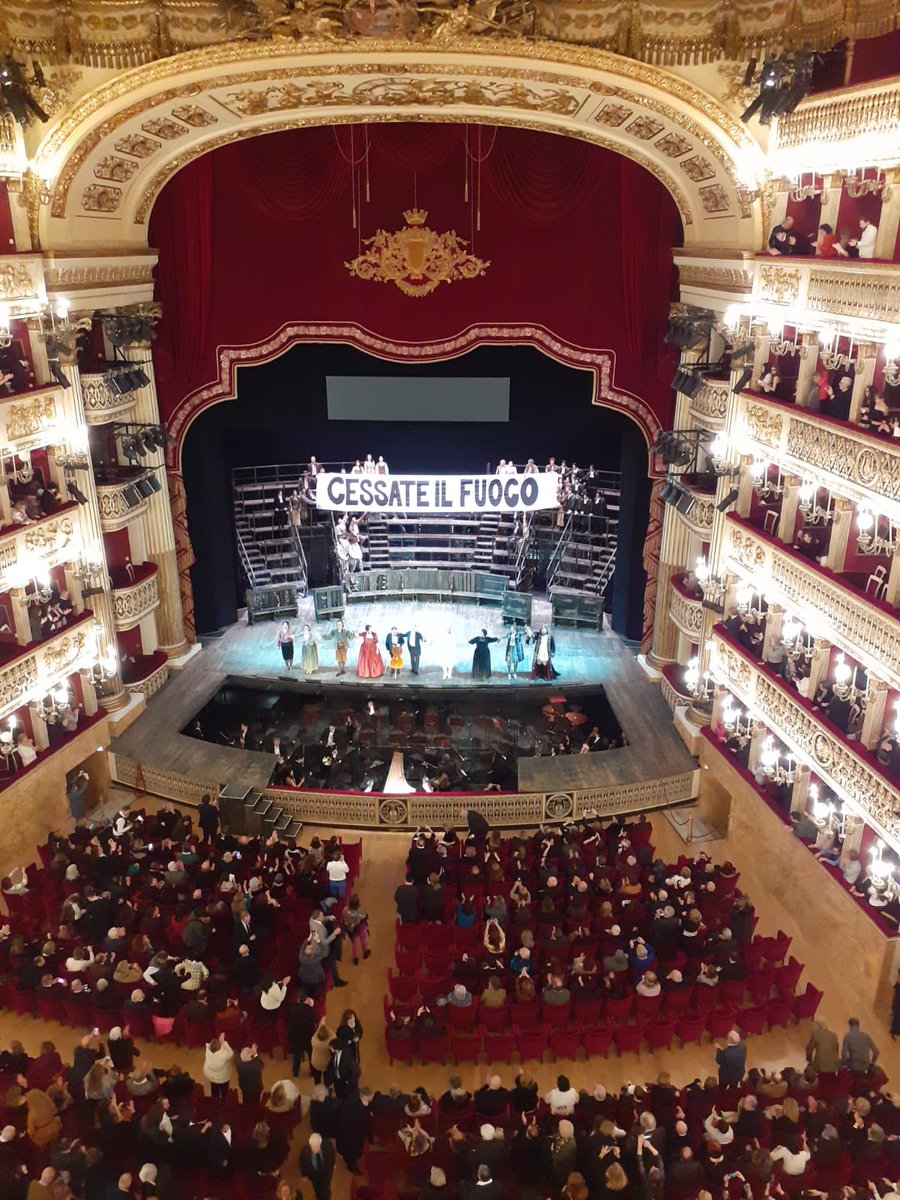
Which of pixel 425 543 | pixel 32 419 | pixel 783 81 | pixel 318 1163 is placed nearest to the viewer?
pixel 318 1163

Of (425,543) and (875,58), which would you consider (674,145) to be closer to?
(875,58)

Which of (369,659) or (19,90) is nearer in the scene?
(19,90)

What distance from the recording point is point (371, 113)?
14891 mm

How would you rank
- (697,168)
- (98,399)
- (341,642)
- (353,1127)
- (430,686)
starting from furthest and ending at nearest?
(341,642), (430,686), (98,399), (697,168), (353,1127)

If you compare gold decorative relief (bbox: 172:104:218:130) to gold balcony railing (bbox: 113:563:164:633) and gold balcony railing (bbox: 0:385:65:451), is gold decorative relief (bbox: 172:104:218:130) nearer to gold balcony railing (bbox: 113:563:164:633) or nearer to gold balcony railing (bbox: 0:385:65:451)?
gold balcony railing (bbox: 0:385:65:451)

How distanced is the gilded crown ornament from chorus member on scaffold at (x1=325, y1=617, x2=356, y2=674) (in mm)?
6721

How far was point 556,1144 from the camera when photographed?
8.10 metres

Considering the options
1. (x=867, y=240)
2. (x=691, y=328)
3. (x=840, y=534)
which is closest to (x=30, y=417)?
(x=691, y=328)

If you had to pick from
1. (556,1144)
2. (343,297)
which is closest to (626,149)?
(343,297)

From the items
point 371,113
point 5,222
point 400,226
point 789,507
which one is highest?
point 371,113

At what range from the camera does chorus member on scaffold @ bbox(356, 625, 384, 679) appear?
1816cm

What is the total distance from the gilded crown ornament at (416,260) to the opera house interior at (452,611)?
0.29 ft

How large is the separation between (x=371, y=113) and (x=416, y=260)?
2722 millimetres

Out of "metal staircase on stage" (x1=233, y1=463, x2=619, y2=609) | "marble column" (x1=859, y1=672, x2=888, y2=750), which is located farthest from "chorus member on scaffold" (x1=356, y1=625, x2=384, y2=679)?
"marble column" (x1=859, y1=672, x2=888, y2=750)
